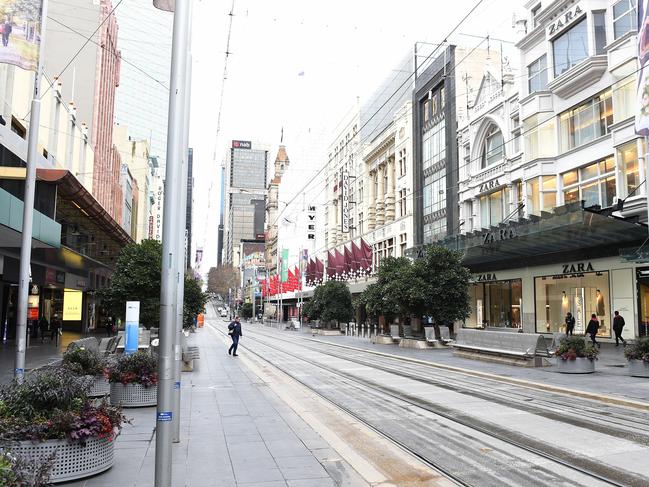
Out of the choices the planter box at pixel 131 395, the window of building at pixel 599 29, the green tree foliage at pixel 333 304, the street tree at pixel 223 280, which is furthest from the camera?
the street tree at pixel 223 280

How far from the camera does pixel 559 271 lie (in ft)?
107

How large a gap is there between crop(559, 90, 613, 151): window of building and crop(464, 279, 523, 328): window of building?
32.7ft

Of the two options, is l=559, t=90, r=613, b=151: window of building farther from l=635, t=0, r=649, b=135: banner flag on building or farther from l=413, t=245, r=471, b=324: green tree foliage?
l=635, t=0, r=649, b=135: banner flag on building

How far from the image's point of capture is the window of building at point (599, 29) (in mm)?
27812

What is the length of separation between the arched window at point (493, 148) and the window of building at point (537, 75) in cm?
457

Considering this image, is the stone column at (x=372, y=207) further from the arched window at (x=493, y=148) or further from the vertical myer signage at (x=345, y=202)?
the arched window at (x=493, y=148)

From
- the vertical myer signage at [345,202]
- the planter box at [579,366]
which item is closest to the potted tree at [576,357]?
the planter box at [579,366]

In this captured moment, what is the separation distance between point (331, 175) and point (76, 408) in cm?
7803

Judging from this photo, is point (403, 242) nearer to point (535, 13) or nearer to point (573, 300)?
point (573, 300)

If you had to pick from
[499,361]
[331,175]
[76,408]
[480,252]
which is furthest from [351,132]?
[76,408]

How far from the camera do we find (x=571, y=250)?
3111 centimetres

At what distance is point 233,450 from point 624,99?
84.4 feet

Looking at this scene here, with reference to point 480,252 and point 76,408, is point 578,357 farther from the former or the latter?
point 480,252

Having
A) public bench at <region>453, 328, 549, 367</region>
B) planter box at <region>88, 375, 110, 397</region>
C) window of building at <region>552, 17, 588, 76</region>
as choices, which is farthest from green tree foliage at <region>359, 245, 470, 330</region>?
planter box at <region>88, 375, 110, 397</region>
